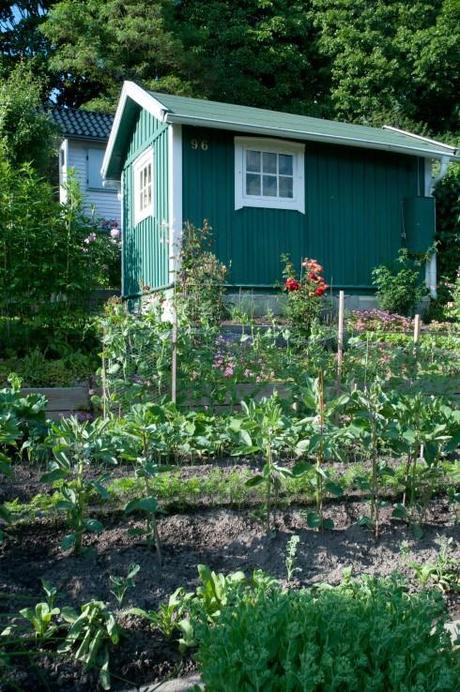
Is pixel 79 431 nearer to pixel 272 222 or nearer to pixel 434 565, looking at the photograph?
pixel 434 565

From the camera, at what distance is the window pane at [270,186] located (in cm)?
1084

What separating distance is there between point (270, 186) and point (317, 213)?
881mm

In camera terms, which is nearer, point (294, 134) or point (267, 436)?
point (267, 436)

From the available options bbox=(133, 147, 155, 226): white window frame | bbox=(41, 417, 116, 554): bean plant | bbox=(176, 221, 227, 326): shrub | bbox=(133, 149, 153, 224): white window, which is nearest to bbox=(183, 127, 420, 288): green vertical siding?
bbox=(133, 147, 155, 226): white window frame

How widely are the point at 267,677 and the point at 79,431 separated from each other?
1701 millimetres

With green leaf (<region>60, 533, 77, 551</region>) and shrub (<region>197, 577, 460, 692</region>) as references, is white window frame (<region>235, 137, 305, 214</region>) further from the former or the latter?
shrub (<region>197, 577, 460, 692</region>)

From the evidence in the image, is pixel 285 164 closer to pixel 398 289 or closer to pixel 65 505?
pixel 398 289

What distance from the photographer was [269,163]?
1080 centimetres

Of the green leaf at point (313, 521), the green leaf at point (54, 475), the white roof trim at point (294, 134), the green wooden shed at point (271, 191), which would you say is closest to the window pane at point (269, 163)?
the green wooden shed at point (271, 191)

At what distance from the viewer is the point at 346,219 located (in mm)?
11414

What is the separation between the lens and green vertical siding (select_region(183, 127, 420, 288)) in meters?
10.5

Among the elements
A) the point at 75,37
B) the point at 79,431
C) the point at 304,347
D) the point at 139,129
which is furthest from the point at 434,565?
the point at 75,37

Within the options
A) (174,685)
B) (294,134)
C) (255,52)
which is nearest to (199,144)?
(294,134)

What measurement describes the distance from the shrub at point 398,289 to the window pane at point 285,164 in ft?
6.84
